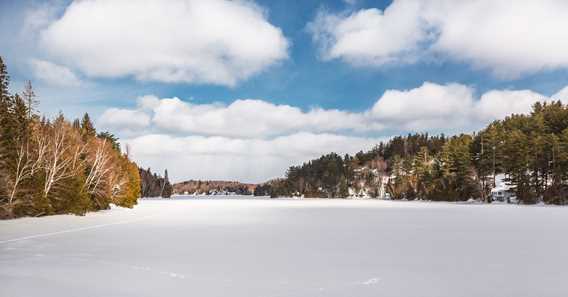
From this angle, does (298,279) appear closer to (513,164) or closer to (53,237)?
(53,237)

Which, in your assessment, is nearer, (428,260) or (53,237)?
(428,260)

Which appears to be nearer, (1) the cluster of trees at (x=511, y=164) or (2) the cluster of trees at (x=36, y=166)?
(2) the cluster of trees at (x=36, y=166)

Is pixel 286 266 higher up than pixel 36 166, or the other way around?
pixel 36 166

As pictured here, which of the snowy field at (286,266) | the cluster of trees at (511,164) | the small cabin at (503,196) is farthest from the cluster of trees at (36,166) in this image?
the small cabin at (503,196)

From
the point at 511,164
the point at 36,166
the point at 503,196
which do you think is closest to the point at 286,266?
the point at 36,166

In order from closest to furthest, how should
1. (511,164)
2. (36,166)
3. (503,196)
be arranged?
(36,166)
(511,164)
(503,196)

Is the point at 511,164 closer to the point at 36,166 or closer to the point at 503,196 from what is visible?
the point at 503,196

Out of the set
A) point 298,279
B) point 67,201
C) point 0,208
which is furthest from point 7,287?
point 67,201

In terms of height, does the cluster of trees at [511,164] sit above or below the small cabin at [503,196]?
above

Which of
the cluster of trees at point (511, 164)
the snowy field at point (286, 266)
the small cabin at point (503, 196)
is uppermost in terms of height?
the cluster of trees at point (511, 164)

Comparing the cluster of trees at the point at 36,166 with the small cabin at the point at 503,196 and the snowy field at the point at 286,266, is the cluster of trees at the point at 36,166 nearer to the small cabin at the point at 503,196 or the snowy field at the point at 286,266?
the snowy field at the point at 286,266

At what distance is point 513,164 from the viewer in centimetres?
8619

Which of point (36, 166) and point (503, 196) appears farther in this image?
point (503, 196)

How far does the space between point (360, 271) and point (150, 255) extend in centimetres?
810
